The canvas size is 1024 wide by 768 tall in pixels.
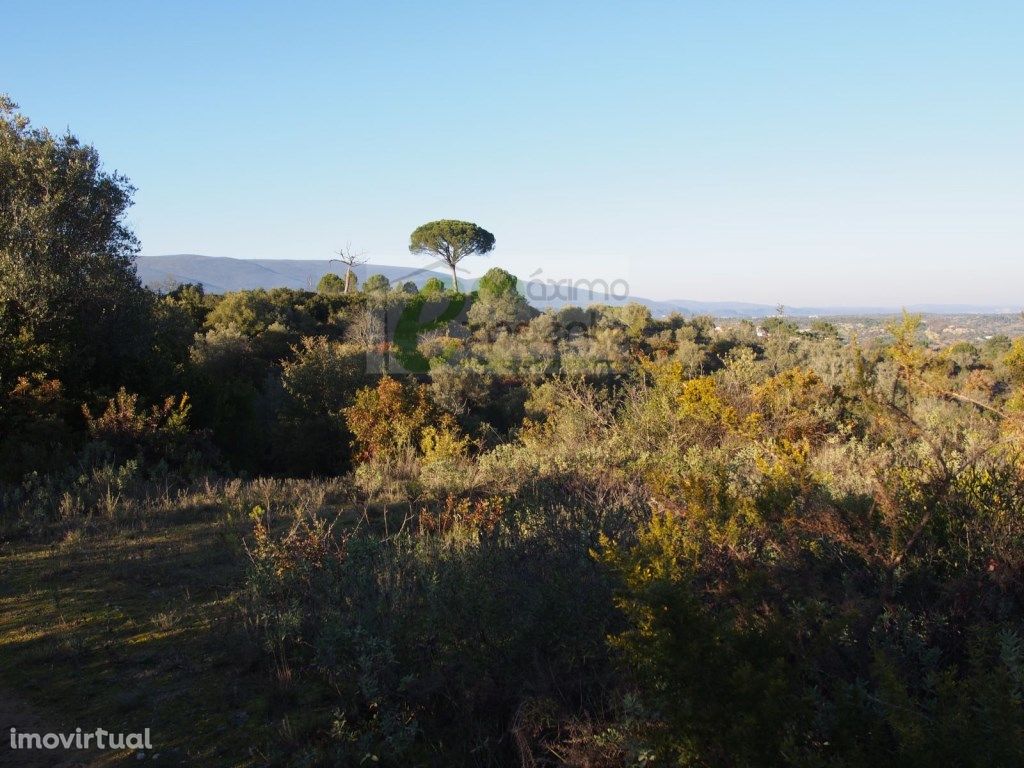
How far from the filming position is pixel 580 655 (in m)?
3.15

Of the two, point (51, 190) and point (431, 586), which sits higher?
point (51, 190)

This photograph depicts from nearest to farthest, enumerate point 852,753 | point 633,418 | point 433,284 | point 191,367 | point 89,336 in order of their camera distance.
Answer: point 852,753
point 633,418
point 89,336
point 191,367
point 433,284

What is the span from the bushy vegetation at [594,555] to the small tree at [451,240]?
37.6 metres

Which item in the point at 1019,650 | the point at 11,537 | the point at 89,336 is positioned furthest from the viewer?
the point at 89,336

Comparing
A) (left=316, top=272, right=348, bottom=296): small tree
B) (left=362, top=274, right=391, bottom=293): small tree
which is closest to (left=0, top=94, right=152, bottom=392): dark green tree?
(left=362, top=274, right=391, bottom=293): small tree

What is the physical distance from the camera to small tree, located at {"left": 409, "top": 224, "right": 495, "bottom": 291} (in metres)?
48.2

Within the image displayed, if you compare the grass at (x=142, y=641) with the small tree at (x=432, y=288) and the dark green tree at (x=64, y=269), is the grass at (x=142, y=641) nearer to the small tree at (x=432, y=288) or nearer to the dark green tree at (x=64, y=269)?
the dark green tree at (x=64, y=269)

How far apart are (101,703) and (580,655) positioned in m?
2.40

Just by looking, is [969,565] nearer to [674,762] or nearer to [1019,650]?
[1019,650]

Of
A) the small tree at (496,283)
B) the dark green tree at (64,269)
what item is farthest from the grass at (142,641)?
the small tree at (496,283)

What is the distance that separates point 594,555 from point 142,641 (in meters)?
2.81

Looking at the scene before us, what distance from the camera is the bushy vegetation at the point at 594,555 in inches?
91.9

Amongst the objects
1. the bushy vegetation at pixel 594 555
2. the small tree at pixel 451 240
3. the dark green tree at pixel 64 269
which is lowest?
the bushy vegetation at pixel 594 555

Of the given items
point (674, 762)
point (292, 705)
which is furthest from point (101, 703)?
point (674, 762)
